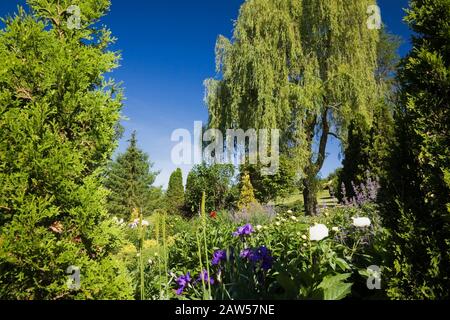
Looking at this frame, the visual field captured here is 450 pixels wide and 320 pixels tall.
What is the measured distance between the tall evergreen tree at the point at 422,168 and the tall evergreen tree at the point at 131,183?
1718 centimetres

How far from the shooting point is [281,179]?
63.2 ft

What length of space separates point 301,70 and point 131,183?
12.3 metres

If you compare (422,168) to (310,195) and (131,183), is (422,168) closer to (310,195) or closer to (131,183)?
(310,195)

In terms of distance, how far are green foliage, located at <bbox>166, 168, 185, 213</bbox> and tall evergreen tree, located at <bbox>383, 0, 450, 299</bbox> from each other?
728 inches

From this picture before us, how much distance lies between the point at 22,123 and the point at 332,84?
1252cm

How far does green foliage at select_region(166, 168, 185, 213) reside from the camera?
2162 centimetres

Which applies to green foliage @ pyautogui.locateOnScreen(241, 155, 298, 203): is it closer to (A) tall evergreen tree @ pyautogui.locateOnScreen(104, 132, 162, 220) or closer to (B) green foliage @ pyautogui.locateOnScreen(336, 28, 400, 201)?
(B) green foliage @ pyautogui.locateOnScreen(336, 28, 400, 201)

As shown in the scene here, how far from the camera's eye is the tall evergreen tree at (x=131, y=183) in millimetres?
19250

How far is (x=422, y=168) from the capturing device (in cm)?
277

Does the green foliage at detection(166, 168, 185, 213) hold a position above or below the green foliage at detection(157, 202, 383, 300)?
above

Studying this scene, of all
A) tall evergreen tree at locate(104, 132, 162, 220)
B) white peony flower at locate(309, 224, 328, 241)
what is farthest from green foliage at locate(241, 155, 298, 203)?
white peony flower at locate(309, 224, 328, 241)

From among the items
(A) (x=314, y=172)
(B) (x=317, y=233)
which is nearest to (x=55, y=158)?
(B) (x=317, y=233)

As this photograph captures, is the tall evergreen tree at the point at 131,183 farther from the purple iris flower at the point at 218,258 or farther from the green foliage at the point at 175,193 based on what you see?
the purple iris flower at the point at 218,258
